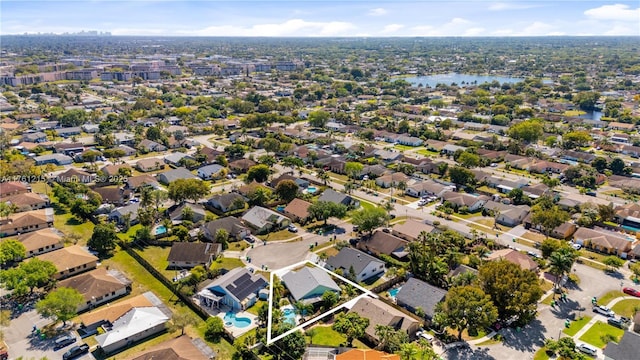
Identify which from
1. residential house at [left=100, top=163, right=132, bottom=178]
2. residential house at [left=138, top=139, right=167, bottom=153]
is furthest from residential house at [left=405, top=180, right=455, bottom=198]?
residential house at [left=138, top=139, right=167, bottom=153]

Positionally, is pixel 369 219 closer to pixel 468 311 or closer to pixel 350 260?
pixel 350 260

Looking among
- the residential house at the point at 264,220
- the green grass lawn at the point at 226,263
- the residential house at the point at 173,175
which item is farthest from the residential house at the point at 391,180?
the residential house at the point at 173,175

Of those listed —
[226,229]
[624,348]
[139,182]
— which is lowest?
[624,348]

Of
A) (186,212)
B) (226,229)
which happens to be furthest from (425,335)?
(186,212)

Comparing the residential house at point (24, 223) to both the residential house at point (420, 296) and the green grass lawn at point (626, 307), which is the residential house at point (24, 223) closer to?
the residential house at point (420, 296)

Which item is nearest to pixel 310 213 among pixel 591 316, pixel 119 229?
pixel 119 229

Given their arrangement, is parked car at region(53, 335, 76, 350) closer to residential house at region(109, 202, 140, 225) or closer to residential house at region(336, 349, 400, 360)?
residential house at region(336, 349, 400, 360)

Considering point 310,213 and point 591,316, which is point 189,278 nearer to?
point 310,213
